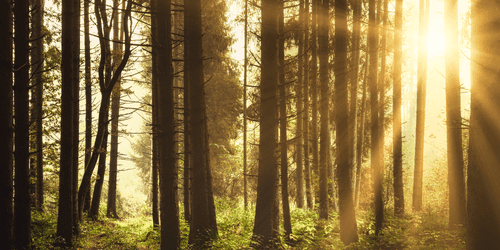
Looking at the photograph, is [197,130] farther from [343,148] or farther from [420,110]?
[420,110]

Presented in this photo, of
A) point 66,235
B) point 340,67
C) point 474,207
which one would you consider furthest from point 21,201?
point 474,207

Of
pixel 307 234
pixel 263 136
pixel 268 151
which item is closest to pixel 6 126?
pixel 263 136

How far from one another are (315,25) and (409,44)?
849cm

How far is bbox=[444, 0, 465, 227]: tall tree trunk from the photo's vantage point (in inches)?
359

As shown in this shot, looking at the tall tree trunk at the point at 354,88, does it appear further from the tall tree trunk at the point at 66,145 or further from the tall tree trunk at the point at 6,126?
the tall tree trunk at the point at 6,126

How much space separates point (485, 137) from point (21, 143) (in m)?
9.36

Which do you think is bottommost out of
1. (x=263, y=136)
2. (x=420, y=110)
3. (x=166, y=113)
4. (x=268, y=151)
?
(x=268, y=151)

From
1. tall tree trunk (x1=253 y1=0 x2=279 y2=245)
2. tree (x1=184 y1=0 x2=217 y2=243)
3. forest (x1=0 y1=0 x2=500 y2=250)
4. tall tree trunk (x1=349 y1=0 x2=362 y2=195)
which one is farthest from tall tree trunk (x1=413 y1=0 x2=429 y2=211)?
tree (x1=184 y1=0 x2=217 y2=243)

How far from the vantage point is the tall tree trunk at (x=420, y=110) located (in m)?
12.7

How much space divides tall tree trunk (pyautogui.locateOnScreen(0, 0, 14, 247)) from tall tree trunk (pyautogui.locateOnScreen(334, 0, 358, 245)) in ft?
23.4

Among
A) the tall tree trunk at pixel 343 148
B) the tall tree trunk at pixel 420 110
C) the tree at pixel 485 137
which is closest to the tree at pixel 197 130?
the tall tree trunk at pixel 343 148

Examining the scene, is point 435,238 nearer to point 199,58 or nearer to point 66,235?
point 199,58

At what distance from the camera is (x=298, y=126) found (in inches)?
540

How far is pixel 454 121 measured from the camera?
30.2 ft
